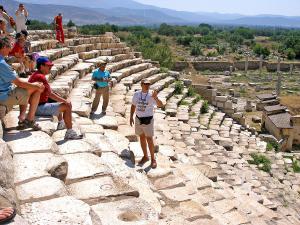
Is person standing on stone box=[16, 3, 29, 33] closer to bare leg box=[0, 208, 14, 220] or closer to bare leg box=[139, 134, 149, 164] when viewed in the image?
bare leg box=[139, 134, 149, 164]

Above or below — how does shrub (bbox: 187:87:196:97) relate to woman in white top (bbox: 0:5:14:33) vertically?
below

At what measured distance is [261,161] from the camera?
13211 mm

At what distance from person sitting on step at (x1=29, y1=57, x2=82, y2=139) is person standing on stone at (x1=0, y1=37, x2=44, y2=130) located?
0.42 metres

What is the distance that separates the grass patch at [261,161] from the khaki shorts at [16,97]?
883 centimetres

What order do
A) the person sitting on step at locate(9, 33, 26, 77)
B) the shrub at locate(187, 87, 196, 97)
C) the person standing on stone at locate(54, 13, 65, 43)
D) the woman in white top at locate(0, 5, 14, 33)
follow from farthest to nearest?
the shrub at locate(187, 87, 196, 97) → the person standing on stone at locate(54, 13, 65, 43) → the woman in white top at locate(0, 5, 14, 33) → the person sitting on step at locate(9, 33, 26, 77)

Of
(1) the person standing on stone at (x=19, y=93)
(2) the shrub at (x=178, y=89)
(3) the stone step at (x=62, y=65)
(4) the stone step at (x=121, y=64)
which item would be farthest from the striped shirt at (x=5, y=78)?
(2) the shrub at (x=178, y=89)

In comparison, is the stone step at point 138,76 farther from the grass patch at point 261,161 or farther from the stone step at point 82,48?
the grass patch at point 261,161

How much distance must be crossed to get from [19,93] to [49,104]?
0.92 metres

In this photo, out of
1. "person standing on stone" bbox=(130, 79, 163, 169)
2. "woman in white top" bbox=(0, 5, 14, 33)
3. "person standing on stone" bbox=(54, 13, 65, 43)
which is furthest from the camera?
"person standing on stone" bbox=(54, 13, 65, 43)

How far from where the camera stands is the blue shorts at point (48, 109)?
6.65 meters

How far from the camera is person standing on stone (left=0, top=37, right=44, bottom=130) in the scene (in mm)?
5609

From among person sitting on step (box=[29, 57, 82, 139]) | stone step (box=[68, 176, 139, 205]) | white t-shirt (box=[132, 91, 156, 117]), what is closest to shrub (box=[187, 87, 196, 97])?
white t-shirt (box=[132, 91, 156, 117])

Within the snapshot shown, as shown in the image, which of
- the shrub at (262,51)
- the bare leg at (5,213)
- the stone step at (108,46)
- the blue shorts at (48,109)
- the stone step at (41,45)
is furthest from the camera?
the shrub at (262,51)

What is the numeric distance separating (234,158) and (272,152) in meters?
3.68
